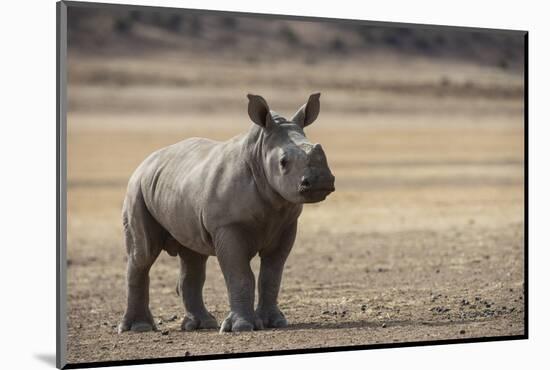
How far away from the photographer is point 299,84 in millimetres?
22000

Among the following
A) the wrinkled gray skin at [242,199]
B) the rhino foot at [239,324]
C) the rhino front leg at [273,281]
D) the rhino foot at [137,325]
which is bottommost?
the rhino foot at [137,325]

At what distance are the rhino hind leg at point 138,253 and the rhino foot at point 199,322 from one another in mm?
300

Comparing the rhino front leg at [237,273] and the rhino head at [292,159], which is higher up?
the rhino head at [292,159]

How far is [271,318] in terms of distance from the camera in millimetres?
10008

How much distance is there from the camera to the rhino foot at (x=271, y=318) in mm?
9992

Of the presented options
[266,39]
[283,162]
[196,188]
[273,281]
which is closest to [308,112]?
[283,162]

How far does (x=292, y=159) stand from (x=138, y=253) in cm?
199

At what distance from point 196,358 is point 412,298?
338 centimetres

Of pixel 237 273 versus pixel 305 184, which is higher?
pixel 305 184

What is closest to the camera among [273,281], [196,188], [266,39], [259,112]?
[259,112]

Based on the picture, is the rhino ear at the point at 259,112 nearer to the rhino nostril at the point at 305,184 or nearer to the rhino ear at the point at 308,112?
the rhino ear at the point at 308,112

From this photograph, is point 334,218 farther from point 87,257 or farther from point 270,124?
point 270,124

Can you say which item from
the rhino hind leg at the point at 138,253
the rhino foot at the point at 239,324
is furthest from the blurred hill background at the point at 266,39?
the rhino foot at the point at 239,324

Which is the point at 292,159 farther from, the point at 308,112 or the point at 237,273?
the point at 237,273
